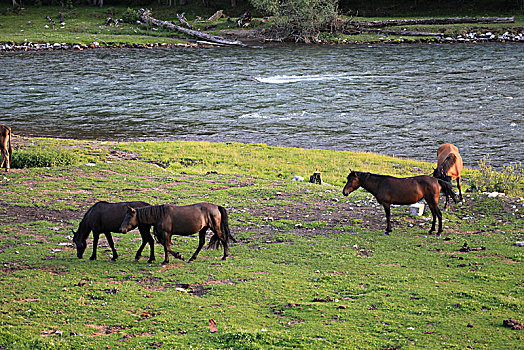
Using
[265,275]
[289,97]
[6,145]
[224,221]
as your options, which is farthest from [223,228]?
[289,97]

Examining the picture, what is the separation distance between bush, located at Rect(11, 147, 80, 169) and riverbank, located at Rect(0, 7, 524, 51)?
42.4 m

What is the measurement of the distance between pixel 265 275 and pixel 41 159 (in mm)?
12002

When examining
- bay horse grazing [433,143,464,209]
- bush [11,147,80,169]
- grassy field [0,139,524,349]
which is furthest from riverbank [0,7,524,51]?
bay horse grazing [433,143,464,209]

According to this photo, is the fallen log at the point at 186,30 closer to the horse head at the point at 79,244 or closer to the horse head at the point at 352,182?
the horse head at the point at 352,182

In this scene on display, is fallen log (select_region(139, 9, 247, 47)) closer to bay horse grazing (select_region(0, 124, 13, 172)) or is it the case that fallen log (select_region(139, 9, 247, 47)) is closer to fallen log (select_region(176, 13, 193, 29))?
fallen log (select_region(176, 13, 193, 29))

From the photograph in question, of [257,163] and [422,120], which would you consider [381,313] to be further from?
[422,120]

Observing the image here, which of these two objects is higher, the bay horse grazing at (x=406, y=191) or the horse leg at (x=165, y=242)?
the bay horse grazing at (x=406, y=191)

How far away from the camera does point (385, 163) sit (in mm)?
20859

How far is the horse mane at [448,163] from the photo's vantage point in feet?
48.0

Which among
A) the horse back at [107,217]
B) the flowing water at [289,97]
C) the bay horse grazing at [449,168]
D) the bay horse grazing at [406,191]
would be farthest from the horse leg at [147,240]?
the flowing water at [289,97]

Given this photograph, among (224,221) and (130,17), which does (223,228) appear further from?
(130,17)

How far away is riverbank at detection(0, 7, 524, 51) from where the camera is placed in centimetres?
5825

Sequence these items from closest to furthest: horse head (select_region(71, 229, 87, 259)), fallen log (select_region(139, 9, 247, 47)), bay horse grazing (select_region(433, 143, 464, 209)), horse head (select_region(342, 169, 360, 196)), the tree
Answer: horse head (select_region(71, 229, 87, 259)) → horse head (select_region(342, 169, 360, 196)) → bay horse grazing (select_region(433, 143, 464, 209)) → the tree → fallen log (select_region(139, 9, 247, 47))

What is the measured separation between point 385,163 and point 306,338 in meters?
14.5
